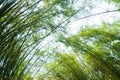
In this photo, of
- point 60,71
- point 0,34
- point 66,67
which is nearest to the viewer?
point 0,34

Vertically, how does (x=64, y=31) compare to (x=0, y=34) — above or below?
below

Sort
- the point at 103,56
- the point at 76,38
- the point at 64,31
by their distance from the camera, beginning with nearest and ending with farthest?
the point at 64,31 → the point at 76,38 → the point at 103,56

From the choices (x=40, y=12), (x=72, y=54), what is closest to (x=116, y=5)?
(x=40, y=12)

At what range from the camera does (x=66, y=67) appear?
14602 mm

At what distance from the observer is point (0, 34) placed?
5.52 meters

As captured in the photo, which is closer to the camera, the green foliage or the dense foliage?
the dense foliage

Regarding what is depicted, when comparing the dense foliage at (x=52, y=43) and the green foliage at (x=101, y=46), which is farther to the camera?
the green foliage at (x=101, y=46)

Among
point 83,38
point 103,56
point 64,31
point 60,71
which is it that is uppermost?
point 64,31

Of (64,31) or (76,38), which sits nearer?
(64,31)

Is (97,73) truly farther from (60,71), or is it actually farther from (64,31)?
(64,31)

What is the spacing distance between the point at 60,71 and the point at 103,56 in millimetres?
5622

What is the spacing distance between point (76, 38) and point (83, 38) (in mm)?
335

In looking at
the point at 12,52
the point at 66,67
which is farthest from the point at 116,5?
the point at 66,67

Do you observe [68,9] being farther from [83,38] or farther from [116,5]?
[83,38]
